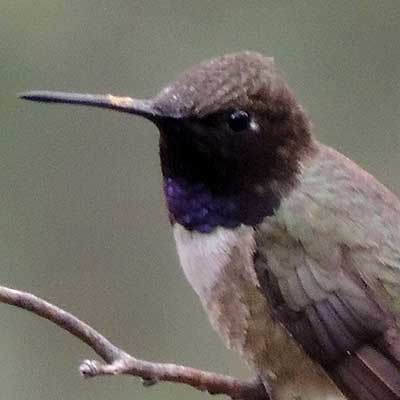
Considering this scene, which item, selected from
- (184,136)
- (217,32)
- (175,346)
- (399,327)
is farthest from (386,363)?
(217,32)

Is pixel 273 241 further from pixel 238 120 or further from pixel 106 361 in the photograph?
pixel 106 361

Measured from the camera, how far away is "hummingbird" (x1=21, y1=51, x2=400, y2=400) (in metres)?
1.65

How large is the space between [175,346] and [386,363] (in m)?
1.56

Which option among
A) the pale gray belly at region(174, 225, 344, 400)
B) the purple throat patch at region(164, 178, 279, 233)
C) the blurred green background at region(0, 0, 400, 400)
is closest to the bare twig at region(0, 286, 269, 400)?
the pale gray belly at region(174, 225, 344, 400)

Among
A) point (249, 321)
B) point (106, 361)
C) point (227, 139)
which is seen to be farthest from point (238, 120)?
point (106, 361)

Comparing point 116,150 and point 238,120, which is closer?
point 238,120

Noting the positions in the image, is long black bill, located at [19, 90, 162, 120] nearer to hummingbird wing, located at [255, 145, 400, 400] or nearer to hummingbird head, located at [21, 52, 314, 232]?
hummingbird head, located at [21, 52, 314, 232]

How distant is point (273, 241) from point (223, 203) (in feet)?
0.30

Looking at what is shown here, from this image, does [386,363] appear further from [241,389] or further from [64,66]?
[64,66]

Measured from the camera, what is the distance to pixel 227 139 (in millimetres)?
1689

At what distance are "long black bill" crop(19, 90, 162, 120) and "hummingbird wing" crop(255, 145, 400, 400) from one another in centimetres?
25

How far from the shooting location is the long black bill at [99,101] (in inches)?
59.8

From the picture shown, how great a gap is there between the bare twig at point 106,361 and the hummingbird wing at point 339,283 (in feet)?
0.62

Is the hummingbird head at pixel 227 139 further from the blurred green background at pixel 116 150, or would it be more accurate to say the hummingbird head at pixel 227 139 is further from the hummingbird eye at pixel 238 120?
the blurred green background at pixel 116 150
